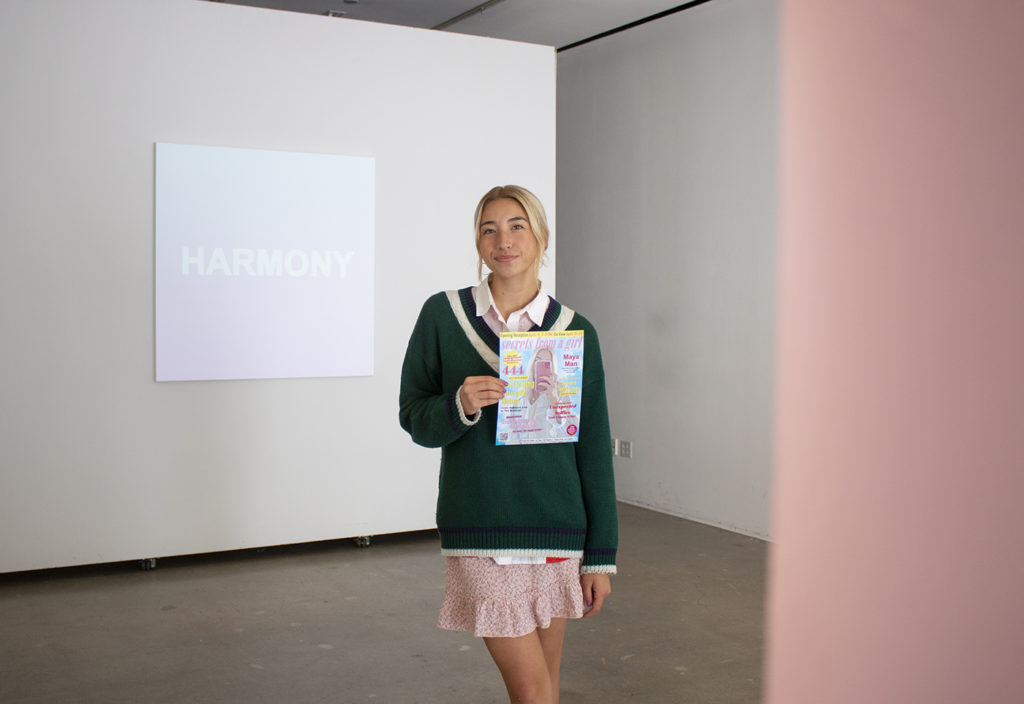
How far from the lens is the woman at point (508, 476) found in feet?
6.75

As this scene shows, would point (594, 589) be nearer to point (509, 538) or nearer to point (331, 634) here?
point (509, 538)

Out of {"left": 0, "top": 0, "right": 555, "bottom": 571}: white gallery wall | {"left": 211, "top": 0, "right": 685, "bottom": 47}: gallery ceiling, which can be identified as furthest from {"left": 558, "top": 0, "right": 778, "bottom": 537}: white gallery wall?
{"left": 0, "top": 0, "right": 555, "bottom": 571}: white gallery wall

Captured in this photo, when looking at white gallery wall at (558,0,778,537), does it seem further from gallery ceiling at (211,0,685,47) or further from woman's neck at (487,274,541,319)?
woman's neck at (487,274,541,319)

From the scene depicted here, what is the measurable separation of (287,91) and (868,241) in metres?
5.18

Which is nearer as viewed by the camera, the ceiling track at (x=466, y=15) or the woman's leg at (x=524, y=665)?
the woman's leg at (x=524, y=665)

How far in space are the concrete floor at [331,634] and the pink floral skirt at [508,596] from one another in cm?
136

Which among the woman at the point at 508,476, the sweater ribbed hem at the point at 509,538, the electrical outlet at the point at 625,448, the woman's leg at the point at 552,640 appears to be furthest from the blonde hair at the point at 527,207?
the electrical outlet at the point at 625,448

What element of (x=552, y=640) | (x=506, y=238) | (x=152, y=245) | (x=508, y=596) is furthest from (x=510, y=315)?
(x=152, y=245)

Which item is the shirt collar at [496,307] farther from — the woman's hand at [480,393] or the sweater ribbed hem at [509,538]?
the sweater ribbed hem at [509,538]

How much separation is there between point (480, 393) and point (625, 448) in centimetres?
523

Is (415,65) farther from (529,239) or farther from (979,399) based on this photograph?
(979,399)

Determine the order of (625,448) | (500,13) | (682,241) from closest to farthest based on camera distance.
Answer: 1. (682,241)
2. (500,13)
3. (625,448)

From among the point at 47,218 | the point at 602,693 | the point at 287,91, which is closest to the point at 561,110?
the point at 287,91

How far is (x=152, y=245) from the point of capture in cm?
488
